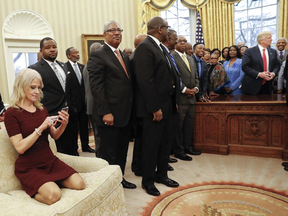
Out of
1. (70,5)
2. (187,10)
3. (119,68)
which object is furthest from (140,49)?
(187,10)

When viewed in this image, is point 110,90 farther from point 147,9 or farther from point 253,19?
point 253,19

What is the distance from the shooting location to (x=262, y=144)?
3.75 metres

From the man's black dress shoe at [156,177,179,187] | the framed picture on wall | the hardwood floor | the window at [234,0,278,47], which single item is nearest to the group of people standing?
the man's black dress shoe at [156,177,179,187]

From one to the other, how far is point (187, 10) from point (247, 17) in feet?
5.43

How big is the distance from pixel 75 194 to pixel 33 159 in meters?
0.40

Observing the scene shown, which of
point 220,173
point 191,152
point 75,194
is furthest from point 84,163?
point 191,152

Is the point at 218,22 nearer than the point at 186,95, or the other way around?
the point at 186,95

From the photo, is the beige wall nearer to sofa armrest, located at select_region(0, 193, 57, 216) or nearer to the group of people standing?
the group of people standing

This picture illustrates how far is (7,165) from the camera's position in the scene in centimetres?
180

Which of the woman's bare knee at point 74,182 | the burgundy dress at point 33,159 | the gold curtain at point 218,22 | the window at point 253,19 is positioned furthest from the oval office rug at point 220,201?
the window at point 253,19

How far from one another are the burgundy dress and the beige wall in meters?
4.62

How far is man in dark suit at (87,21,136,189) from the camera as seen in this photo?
8.15 feet

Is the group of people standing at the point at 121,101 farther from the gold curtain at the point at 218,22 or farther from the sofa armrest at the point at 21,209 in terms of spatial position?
the gold curtain at the point at 218,22

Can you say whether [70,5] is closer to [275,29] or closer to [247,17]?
[247,17]
